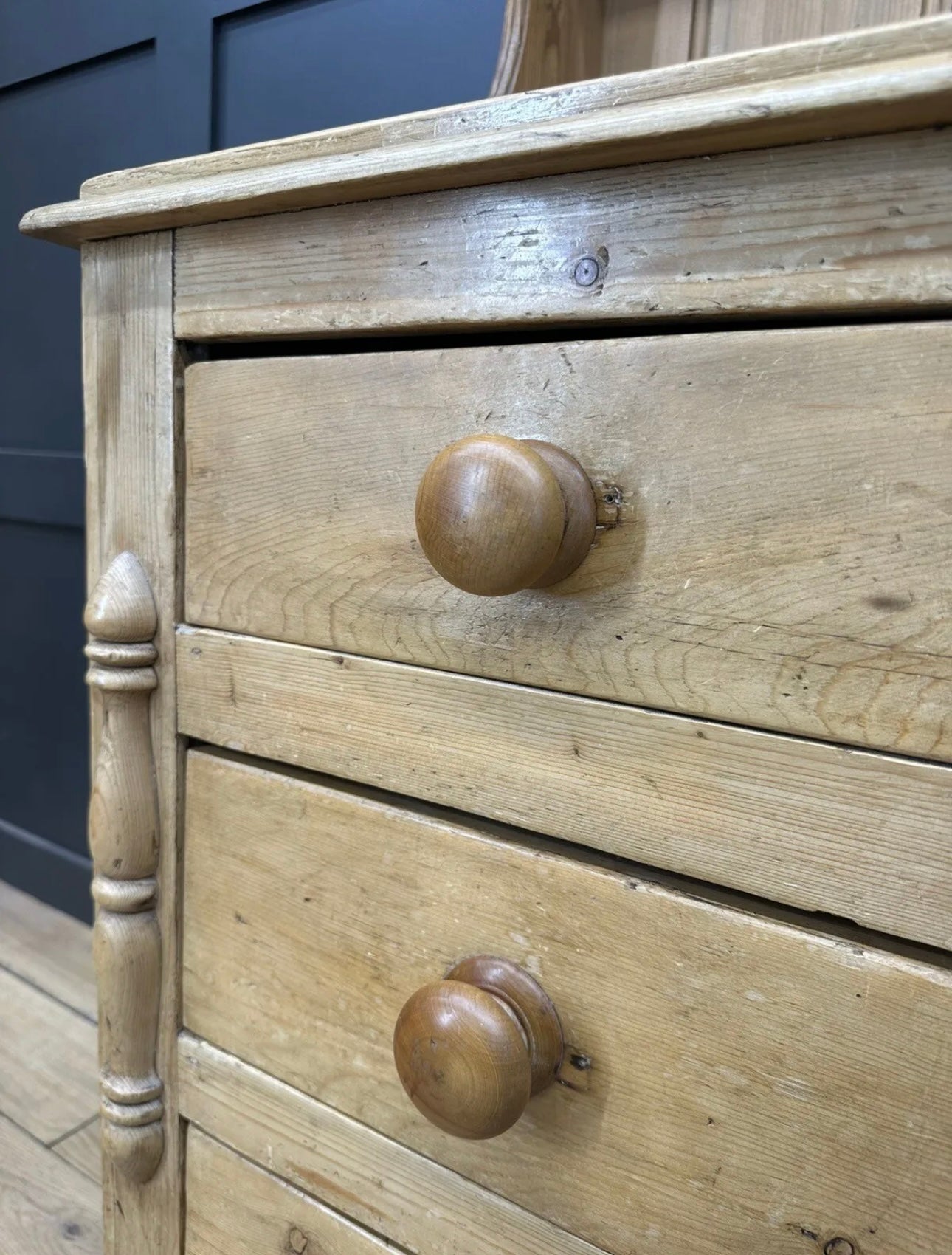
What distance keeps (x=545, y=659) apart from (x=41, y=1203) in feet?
2.57

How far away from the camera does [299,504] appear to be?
455mm

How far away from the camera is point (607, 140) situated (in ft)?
1.08

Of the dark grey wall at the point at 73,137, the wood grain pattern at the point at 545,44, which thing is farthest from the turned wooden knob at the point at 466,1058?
the dark grey wall at the point at 73,137

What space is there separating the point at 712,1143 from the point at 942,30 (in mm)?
428

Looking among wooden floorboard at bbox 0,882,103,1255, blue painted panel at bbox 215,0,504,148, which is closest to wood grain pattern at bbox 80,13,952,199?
blue painted panel at bbox 215,0,504,148

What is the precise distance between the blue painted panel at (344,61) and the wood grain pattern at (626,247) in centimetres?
52

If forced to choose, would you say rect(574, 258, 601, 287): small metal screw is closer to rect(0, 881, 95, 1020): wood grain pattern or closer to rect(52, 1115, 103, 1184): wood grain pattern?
rect(52, 1115, 103, 1184): wood grain pattern

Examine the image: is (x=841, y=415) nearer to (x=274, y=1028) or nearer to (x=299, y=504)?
(x=299, y=504)

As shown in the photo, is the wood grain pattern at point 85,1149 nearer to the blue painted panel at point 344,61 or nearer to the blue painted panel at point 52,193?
the blue painted panel at point 52,193

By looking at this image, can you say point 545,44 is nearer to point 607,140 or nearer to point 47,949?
point 607,140

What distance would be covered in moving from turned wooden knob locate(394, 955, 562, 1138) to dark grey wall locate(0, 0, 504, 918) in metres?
0.82

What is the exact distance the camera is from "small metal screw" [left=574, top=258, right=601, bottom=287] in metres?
0.36

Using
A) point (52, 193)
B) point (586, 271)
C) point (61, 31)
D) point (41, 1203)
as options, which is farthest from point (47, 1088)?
point (61, 31)

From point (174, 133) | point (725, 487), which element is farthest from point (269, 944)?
point (174, 133)
